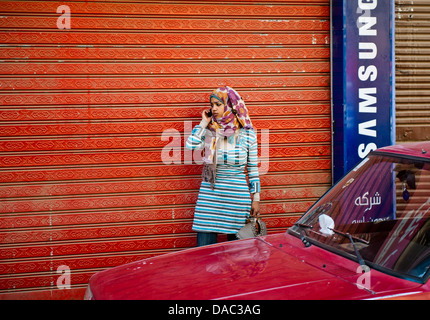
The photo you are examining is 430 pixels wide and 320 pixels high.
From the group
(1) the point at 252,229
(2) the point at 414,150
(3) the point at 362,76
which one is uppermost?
(3) the point at 362,76

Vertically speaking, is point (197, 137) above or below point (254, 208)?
above

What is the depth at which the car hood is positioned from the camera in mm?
2293

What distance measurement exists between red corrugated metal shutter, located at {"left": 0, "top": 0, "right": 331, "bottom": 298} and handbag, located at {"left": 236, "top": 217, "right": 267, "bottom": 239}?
80 centimetres

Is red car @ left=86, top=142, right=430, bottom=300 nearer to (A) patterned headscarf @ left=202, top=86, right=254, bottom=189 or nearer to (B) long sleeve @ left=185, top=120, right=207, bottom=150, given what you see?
(A) patterned headscarf @ left=202, top=86, right=254, bottom=189

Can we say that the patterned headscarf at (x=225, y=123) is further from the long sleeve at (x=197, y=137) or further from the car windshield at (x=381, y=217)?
the car windshield at (x=381, y=217)

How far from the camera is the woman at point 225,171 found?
15.7ft

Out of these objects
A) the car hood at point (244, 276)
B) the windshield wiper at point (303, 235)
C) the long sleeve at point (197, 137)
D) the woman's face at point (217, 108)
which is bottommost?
the car hood at point (244, 276)

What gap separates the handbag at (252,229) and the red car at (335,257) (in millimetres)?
1316

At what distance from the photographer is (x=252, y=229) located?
4.64m

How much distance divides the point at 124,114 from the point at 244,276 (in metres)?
3.12

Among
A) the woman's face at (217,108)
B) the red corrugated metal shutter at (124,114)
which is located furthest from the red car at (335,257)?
the red corrugated metal shutter at (124,114)

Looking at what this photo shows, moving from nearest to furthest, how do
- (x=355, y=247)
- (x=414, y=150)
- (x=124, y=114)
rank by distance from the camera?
(x=355, y=247) → (x=414, y=150) → (x=124, y=114)

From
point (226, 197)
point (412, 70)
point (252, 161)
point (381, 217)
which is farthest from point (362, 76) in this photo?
point (381, 217)

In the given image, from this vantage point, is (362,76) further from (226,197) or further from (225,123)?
(226,197)
